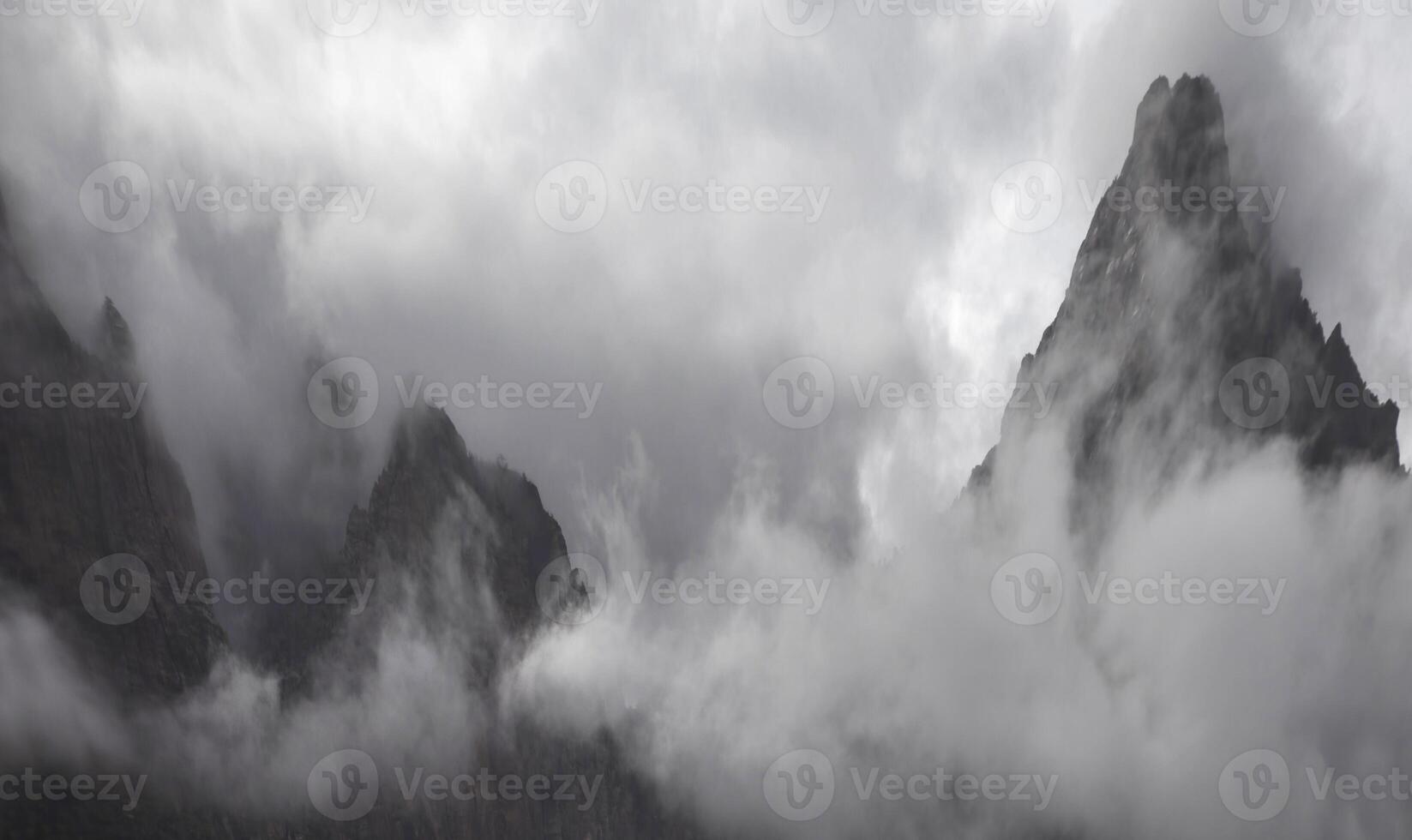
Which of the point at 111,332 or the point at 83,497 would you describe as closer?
the point at 83,497

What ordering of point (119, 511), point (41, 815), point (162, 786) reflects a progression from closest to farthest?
1. point (41, 815)
2. point (119, 511)
3. point (162, 786)

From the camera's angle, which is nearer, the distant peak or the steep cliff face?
the steep cliff face

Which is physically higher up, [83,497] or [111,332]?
[111,332]

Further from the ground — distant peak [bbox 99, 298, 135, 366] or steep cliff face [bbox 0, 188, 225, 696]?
distant peak [bbox 99, 298, 135, 366]

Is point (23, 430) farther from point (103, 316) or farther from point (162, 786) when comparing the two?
point (162, 786)

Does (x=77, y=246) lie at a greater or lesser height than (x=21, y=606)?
greater

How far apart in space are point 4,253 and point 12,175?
600 inches

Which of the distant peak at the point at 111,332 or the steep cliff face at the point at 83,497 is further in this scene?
the distant peak at the point at 111,332

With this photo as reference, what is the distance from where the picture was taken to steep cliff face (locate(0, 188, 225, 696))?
168 meters

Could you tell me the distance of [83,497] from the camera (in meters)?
177

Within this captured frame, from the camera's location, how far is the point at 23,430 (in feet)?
556

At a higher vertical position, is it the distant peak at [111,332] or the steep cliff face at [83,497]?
the distant peak at [111,332]

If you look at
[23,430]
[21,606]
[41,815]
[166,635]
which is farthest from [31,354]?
[41,815]

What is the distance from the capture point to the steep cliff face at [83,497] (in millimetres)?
167750
